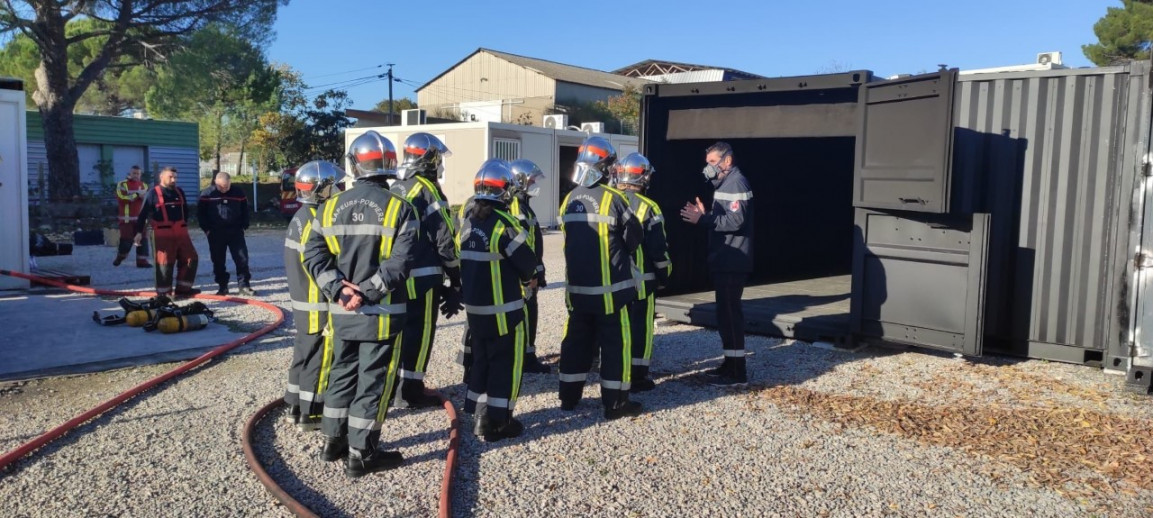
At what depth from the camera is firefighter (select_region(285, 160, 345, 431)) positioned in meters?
5.48

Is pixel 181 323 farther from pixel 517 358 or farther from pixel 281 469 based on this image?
pixel 517 358

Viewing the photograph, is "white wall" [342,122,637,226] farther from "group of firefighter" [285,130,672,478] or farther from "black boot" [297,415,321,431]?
"black boot" [297,415,321,431]

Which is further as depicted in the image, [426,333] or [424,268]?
[426,333]

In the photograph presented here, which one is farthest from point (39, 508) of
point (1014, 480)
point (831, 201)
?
point (831, 201)

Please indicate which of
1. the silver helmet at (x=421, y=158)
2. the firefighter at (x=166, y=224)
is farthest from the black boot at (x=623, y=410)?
the firefighter at (x=166, y=224)

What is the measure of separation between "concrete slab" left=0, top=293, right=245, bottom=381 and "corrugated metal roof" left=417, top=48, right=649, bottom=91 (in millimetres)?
42017

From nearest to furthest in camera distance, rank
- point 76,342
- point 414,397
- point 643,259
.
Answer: point 414,397 < point 643,259 < point 76,342

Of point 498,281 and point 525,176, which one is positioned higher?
point 525,176

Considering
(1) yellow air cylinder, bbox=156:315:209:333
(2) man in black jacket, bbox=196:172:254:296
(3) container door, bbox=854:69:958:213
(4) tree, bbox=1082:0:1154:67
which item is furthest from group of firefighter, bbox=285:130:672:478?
(4) tree, bbox=1082:0:1154:67

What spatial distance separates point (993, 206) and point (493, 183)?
4.82 m

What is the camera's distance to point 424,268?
5641 millimetres

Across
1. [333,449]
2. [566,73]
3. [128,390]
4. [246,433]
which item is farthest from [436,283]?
[566,73]

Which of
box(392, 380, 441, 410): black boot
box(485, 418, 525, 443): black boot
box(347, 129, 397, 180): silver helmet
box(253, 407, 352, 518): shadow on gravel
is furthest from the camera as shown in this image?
box(392, 380, 441, 410): black boot

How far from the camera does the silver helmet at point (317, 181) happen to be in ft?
18.8
